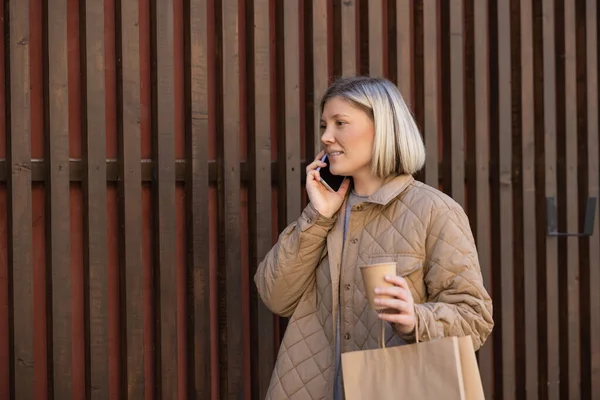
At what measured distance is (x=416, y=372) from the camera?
2.84 meters

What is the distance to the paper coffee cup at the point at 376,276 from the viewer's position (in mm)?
2746

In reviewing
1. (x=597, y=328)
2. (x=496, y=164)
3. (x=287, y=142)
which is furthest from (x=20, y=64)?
(x=597, y=328)

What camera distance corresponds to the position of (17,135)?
12.7ft

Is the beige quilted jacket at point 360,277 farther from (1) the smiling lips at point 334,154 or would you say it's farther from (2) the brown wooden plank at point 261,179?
(2) the brown wooden plank at point 261,179

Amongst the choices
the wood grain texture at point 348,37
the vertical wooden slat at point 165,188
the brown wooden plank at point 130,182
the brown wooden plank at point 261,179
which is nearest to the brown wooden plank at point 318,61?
the wood grain texture at point 348,37

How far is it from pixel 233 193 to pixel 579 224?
7.29ft

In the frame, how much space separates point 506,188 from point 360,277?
87.9 inches

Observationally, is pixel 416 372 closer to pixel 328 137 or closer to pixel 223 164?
pixel 328 137

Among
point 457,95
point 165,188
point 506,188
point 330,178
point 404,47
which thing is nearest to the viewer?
point 330,178

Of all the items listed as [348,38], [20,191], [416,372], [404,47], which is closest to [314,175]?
[416,372]

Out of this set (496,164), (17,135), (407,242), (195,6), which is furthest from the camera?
(496,164)

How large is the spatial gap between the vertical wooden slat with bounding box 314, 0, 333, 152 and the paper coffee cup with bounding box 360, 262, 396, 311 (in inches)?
Result: 73.7

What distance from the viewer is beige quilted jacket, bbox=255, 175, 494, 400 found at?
307 centimetres

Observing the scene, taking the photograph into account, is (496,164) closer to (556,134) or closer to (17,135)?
(556,134)
